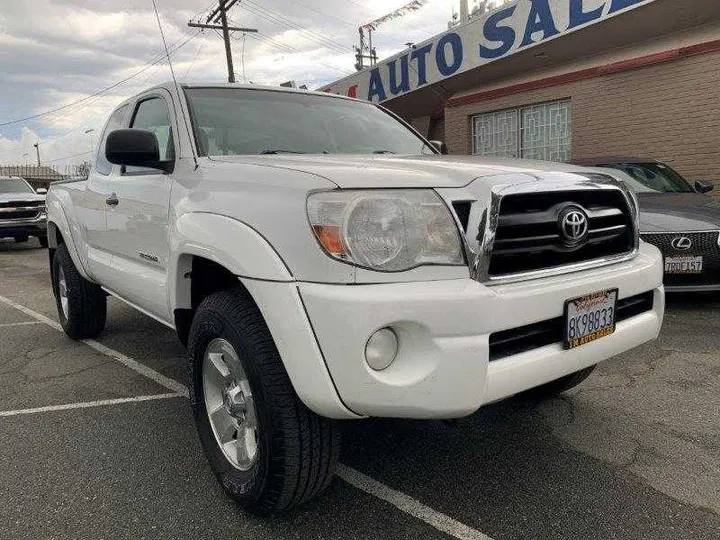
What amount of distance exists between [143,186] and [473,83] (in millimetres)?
9935

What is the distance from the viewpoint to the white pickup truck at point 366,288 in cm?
191

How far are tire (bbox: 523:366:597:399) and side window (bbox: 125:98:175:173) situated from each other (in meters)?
2.30

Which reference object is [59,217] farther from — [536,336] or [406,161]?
[536,336]

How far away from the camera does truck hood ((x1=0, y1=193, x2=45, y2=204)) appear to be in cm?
1304

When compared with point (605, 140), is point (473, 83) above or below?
above

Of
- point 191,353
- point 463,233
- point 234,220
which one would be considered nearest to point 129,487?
point 191,353

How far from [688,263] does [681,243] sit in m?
0.18

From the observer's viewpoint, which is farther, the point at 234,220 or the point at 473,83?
the point at 473,83

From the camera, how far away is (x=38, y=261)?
11.3 m

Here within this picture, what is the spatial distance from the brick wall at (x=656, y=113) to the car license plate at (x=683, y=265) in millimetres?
4369

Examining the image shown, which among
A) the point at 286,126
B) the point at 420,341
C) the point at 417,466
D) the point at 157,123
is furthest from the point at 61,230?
the point at 420,341

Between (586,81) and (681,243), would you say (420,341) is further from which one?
(586,81)

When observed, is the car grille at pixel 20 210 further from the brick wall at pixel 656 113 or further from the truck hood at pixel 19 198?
the brick wall at pixel 656 113

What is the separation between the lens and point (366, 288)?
1893 millimetres
